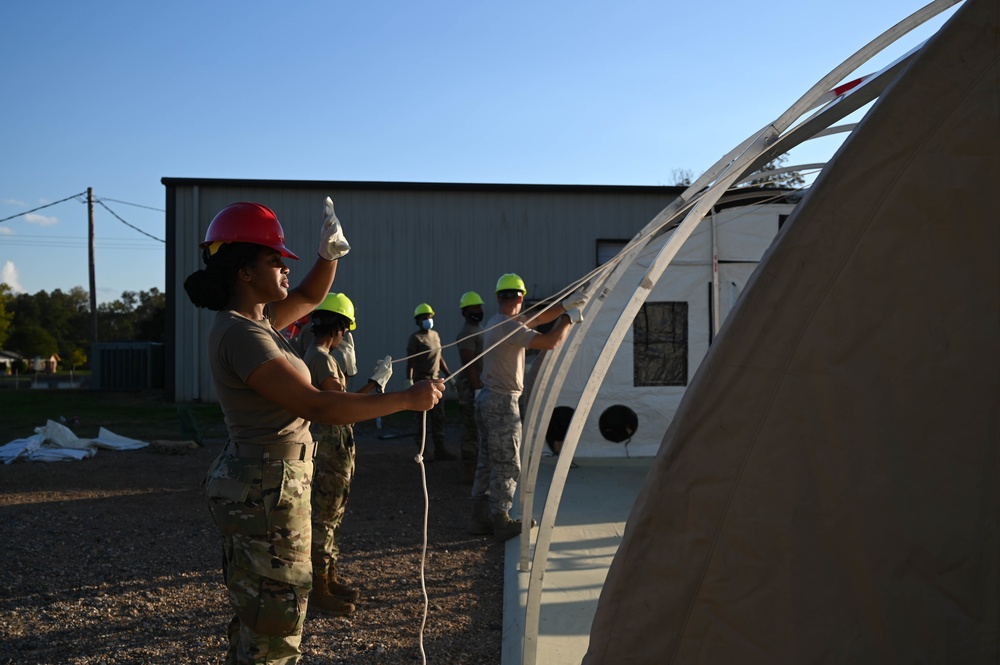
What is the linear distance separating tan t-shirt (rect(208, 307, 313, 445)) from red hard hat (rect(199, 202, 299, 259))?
27 cm

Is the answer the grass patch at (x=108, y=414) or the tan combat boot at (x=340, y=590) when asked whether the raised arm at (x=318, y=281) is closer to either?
the tan combat boot at (x=340, y=590)

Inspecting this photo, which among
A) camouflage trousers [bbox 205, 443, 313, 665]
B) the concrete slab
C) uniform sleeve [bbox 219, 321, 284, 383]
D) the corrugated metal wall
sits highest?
the corrugated metal wall

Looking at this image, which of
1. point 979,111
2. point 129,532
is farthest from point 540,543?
point 129,532

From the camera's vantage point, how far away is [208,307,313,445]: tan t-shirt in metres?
2.47

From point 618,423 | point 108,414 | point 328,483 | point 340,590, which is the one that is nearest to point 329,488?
point 328,483

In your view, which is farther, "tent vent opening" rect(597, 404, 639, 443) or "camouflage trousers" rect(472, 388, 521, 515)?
"tent vent opening" rect(597, 404, 639, 443)

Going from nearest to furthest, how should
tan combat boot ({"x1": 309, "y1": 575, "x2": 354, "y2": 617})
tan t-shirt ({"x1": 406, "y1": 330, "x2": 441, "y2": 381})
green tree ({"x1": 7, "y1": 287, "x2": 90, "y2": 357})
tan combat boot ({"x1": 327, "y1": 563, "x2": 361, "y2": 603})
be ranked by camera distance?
tan combat boot ({"x1": 309, "y1": 575, "x2": 354, "y2": 617}) → tan combat boot ({"x1": 327, "y1": 563, "x2": 361, "y2": 603}) → tan t-shirt ({"x1": 406, "y1": 330, "x2": 441, "y2": 381}) → green tree ({"x1": 7, "y1": 287, "x2": 90, "y2": 357})

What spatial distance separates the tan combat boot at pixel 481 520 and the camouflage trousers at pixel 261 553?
13.4 ft

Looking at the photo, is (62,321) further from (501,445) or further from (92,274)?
(501,445)

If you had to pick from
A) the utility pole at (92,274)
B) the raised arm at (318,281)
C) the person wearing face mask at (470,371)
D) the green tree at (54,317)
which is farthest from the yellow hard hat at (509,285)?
the green tree at (54,317)

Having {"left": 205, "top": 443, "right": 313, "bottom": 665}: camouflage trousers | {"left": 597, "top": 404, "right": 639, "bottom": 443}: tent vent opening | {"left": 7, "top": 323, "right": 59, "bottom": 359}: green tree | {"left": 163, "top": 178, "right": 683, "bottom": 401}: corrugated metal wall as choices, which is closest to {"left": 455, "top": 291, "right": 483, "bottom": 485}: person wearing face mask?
{"left": 597, "top": 404, "right": 639, "bottom": 443}: tent vent opening

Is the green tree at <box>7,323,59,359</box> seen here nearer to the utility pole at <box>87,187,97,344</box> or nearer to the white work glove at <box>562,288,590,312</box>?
the utility pole at <box>87,187,97,344</box>

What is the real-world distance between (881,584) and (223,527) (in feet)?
6.49

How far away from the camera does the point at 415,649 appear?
4.22 metres
